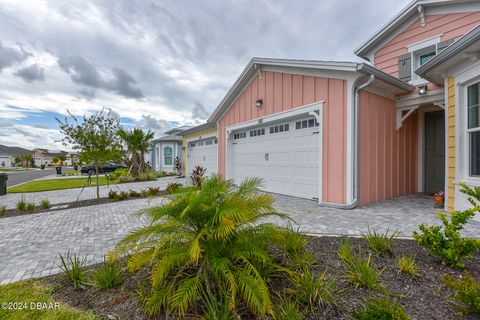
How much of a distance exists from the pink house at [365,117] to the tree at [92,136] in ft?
16.6

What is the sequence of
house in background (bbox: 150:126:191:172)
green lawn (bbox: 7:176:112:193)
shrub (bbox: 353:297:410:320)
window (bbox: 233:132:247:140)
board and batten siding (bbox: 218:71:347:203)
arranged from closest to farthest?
shrub (bbox: 353:297:410:320)
board and batten siding (bbox: 218:71:347:203)
window (bbox: 233:132:247:140)
green lawn (bbox: 7:176:112:193)
house in background (bbox: 150:126:191:172)

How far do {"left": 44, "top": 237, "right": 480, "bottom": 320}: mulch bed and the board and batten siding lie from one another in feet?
9.95

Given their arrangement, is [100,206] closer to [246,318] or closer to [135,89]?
[246,318]

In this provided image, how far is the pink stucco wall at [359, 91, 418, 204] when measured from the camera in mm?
6078

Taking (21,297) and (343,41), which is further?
(343,41)

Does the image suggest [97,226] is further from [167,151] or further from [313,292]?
[167,151]

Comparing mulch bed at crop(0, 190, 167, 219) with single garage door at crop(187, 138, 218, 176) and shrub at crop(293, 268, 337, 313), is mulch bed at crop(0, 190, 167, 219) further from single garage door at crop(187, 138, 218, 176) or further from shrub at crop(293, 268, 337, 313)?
shrub at crop(293, 268, 337, 313)

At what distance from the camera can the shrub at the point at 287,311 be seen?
1911 mm

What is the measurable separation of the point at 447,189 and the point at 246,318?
5.61 m

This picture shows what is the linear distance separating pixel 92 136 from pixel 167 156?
12.3 meters

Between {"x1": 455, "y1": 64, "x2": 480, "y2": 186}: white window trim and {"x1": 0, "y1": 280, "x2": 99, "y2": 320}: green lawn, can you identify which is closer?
{"x1": 0, "y1": 280, "x2": 99, "y2": 320}: green lawn

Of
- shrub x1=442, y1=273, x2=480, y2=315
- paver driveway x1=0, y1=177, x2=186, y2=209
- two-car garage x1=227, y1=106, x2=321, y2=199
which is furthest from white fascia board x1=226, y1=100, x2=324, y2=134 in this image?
paver driveway x1=0, y1=177, x2=186, y2=209

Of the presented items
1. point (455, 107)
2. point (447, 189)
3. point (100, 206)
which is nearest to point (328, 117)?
point (455, 107)

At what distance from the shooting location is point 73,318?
2.07 metres
